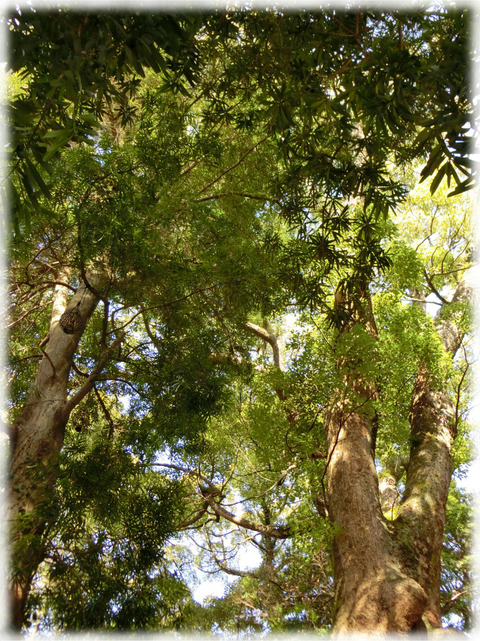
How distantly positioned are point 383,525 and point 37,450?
2.70 meters

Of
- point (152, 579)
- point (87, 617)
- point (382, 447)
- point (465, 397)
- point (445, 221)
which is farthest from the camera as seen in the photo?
point (445, 221)

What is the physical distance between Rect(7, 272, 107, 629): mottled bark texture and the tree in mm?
14

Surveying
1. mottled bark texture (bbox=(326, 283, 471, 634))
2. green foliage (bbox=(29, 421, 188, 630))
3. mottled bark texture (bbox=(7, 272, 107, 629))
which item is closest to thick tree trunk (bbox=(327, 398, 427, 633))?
mottled bark texture (bbox=(326, 283, 471, 634))

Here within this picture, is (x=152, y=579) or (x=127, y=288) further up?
(x=127, y=288)

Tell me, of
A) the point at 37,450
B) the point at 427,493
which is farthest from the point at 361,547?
the point at 37,450

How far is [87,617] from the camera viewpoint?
3012mm

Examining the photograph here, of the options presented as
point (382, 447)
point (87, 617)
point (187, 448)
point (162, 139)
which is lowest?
point (87, 617)

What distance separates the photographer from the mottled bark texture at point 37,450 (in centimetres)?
293

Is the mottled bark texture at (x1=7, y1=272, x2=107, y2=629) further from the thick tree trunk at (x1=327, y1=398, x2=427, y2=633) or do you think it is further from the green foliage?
the thick tree trunk at (x1=327, y1=398, x2=427, y2=633)

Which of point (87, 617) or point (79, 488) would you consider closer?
point (87, 617)

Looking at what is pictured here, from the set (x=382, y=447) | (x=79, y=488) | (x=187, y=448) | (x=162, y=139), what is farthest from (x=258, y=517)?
(x=162, y=139)

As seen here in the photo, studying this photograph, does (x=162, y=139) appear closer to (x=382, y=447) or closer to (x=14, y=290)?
(x=14, y=290)

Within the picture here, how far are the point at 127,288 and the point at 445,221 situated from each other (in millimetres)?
5658

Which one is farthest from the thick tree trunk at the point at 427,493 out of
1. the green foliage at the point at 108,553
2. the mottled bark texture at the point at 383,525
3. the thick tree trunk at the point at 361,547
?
the green foliage at the point at 108,553
